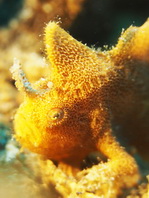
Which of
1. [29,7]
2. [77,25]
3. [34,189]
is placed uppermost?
[29,7]

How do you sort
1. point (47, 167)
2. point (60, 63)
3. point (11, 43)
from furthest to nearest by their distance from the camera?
point (11, 43) → point (47, 167) → point (60, 63)

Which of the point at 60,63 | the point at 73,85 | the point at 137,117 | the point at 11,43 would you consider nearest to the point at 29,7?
the point at 11,43

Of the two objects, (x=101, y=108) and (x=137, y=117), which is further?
(x=137, y=117)

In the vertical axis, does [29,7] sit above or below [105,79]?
above

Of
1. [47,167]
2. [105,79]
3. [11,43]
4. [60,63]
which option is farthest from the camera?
[11,43]

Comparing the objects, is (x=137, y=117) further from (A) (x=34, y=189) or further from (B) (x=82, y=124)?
(A) (x=34, y=189)
